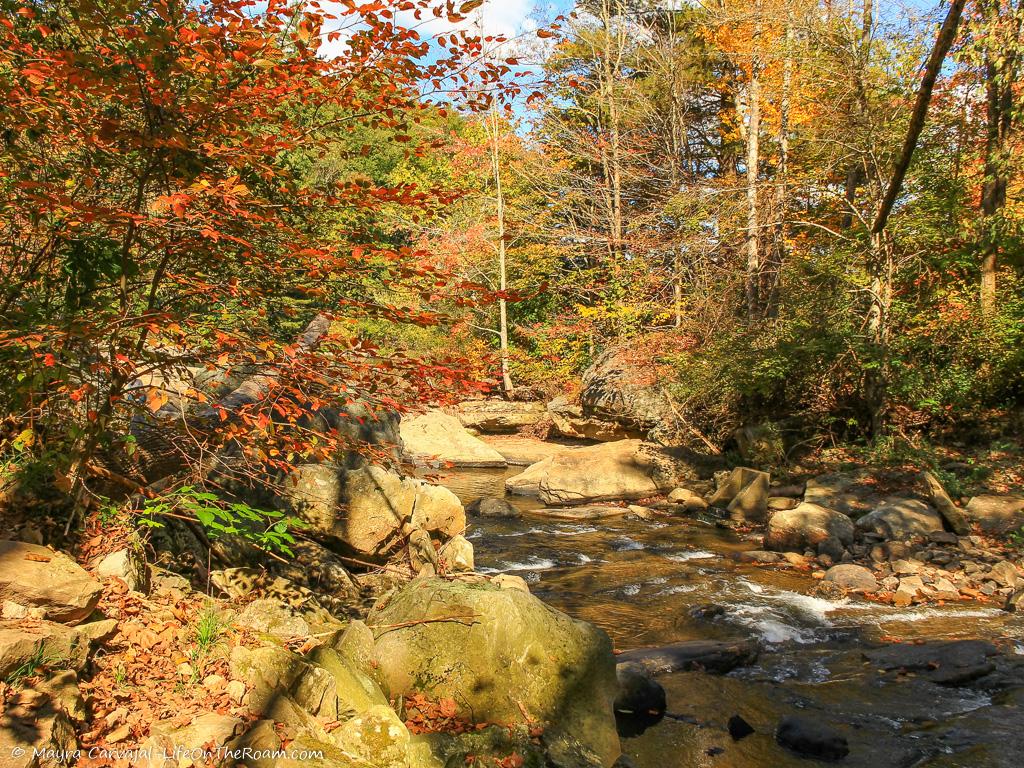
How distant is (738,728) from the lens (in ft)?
16.3

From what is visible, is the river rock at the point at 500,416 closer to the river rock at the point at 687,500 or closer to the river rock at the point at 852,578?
the river rock at the point at 687,500

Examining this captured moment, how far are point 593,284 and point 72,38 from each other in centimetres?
1833

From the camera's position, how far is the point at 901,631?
6707mm

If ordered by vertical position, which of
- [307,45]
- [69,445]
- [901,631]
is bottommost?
[901,631]

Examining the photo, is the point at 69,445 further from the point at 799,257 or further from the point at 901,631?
the point at 799,257

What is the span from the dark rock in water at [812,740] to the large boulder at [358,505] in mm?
4000

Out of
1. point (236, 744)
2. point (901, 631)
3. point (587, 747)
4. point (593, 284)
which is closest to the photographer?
point (236, 744)

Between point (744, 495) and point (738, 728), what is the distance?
7246 mm

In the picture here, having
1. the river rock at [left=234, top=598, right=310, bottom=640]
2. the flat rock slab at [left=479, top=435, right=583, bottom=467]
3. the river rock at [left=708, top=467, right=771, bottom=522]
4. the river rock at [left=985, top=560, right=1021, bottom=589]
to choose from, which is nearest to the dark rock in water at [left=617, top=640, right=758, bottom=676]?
the river rock at [left=234, top=598, right=310, bottom=640]

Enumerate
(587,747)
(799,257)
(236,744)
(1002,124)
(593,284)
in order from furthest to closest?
1. (593,284)
2. (799,257)
3. (1002,124)
4. (587,747)
5. (236,744)

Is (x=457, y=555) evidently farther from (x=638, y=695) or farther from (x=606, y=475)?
(x=606, y=475)

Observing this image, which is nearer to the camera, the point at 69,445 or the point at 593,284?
the point at 69,445

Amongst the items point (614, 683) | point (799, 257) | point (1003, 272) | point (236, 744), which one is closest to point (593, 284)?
point (799, 257)

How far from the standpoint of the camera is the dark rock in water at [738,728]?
4910mm
